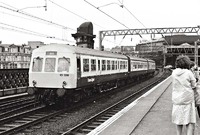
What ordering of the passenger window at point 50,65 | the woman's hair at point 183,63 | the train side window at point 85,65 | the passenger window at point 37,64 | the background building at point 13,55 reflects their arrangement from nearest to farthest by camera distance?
the woman's hair at point 183,63
the passenger window at point 50,65
the passenger window at point 37,64
the train side window at point 85,65
the background building at point 13,55

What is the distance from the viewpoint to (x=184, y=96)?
478 cm

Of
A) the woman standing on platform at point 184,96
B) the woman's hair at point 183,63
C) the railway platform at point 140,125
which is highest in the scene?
the woman's hair at point 183,63

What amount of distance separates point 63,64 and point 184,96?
8653 mm

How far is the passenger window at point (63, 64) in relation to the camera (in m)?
12.7

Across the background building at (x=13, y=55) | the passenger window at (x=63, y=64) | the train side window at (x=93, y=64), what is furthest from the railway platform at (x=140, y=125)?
the background building at (x=13, y=55)

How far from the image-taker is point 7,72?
18.2 m

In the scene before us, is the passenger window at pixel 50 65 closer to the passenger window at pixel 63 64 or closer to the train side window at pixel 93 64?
the passenger window at pixel 63 64

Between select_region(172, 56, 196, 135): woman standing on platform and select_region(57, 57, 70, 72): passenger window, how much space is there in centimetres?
824

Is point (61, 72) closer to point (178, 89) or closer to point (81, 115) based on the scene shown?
point (81, 115)

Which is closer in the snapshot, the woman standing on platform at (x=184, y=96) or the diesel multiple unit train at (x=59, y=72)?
the woman standing on platform at (x=184, y=96)

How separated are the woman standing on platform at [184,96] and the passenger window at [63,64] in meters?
8.24

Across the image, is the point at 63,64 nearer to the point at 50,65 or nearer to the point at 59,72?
the point at 59,72

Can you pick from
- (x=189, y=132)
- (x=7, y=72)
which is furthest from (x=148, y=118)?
(x=7, y=72)

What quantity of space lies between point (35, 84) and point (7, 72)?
6.03m
